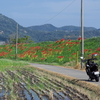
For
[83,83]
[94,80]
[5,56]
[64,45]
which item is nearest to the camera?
[83,83]

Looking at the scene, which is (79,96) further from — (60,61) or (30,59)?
(30,59)

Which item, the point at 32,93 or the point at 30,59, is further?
the point at 30,59

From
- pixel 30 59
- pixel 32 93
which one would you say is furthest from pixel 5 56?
pixel 32 93

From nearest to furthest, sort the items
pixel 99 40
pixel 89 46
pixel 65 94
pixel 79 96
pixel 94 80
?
1. pixel 79 96
2. pixel 65 94
3. pixel 94 80
4. pixel 89 46
5. pixel 99 40

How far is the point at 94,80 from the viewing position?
57.3ft

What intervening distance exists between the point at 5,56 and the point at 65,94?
50.9 meters

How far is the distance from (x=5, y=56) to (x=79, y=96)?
5175 centimetres

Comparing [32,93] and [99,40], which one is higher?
[99,40]

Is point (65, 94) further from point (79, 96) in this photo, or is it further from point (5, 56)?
point (5, 56)

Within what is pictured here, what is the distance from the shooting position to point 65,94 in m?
12.5

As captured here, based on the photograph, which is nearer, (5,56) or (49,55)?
(49,55)

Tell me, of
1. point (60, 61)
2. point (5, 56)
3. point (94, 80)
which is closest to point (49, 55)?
point (60, 61)

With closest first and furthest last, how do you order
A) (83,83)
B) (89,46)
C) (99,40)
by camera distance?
(83,83) < (89,46) < (99,40)

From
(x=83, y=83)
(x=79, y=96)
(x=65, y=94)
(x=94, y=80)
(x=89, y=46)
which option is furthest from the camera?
(x=89, y=46)
